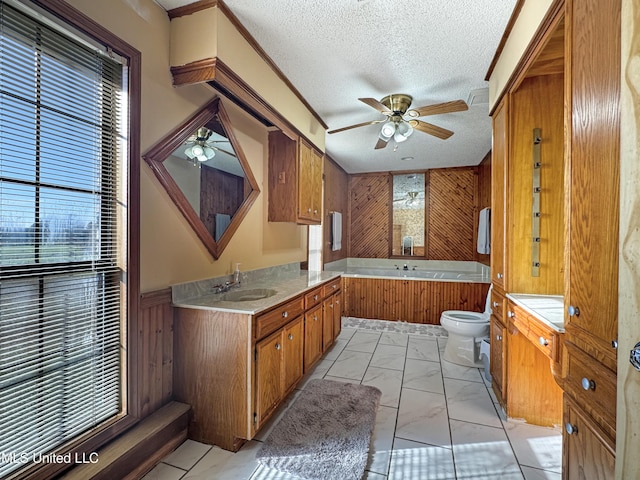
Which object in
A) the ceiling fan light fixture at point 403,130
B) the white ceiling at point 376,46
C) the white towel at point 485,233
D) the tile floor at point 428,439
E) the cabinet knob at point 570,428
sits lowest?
the tile floor at point 428,439

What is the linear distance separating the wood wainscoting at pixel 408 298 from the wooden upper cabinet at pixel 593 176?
3454 millimetres

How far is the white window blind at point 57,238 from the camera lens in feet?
3.74

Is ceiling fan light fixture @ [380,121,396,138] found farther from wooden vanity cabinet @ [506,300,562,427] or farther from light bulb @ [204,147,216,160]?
wooden vanity cabinet @ [506,300,562,427]

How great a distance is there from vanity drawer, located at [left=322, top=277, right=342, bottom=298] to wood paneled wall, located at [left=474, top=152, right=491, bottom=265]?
2.59 m

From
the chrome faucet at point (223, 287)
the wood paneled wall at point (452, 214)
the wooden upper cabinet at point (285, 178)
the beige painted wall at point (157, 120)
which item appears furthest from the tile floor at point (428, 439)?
the wood paneled wall at point (452, 214)

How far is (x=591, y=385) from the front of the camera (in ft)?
3.13

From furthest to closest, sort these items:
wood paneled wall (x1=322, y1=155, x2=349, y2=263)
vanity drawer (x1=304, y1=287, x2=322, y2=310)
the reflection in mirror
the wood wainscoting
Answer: the reflection in mirror
wood paneled wall (x1=322, y1=155, x2=349, y2=263)
the wood wainscoting
vanity drawer (x1=304, y1=287, x2=322, y2=310)

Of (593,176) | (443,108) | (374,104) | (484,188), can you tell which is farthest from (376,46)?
(484,188)

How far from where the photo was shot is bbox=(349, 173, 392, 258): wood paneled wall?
18.6 ft

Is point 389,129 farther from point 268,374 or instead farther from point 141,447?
point 141,447

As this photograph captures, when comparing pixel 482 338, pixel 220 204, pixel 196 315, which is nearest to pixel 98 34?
pixel 220 204

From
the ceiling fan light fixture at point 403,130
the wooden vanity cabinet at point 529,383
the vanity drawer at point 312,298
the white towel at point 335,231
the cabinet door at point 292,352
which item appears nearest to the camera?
the wooden vanity cabinet at point 529,383

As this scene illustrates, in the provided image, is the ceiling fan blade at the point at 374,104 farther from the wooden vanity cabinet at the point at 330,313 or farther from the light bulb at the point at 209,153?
the wooden vanity cabinet at the point at 330,313

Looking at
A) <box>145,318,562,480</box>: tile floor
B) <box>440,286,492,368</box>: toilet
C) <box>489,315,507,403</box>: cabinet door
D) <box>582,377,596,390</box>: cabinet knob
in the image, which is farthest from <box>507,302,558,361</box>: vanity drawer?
<box>440,286,492,368</box>: toilet
